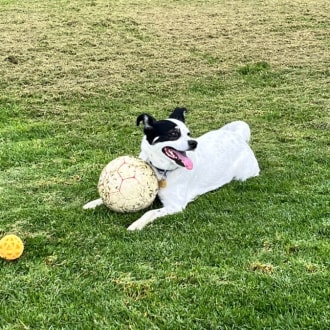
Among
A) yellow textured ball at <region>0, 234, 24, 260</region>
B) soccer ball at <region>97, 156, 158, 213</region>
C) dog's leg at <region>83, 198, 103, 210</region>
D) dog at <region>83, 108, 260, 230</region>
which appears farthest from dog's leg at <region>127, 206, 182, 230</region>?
yellow textured ball at <region>0, 234, 24, 260</region>

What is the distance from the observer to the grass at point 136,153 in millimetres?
3271

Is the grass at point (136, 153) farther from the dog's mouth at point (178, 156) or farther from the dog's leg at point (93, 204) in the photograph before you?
the dog's mouth at point (178, 156)

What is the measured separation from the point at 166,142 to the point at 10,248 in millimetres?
1436

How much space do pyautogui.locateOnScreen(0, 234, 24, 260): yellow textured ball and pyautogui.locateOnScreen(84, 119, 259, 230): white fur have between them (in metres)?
0.83

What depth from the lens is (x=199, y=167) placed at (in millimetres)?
4980

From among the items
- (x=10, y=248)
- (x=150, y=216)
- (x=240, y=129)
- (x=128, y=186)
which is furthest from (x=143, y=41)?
(x=10, y=248)

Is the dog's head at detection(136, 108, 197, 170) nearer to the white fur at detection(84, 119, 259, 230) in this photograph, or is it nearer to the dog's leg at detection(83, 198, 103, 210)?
the white fur at detection(84, 119, 259, 230)

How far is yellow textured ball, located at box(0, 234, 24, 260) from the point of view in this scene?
3766 mm

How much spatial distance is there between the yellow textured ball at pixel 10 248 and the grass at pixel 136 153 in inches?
2.2

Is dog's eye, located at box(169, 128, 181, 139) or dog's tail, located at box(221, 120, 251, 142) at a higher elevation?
dog's eye, located at box(169, 128, 181, 139)

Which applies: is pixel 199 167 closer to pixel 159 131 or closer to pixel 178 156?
pixel 178 156

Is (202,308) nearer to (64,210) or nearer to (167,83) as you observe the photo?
(64,210)

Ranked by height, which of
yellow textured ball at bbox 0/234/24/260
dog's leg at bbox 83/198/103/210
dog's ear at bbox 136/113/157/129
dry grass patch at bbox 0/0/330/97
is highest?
dog's ear at bbox 136/113/157/129

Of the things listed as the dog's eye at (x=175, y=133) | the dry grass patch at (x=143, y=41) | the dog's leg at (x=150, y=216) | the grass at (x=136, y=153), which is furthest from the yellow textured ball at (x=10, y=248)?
the dry grass patch at (x=143, y=41)
